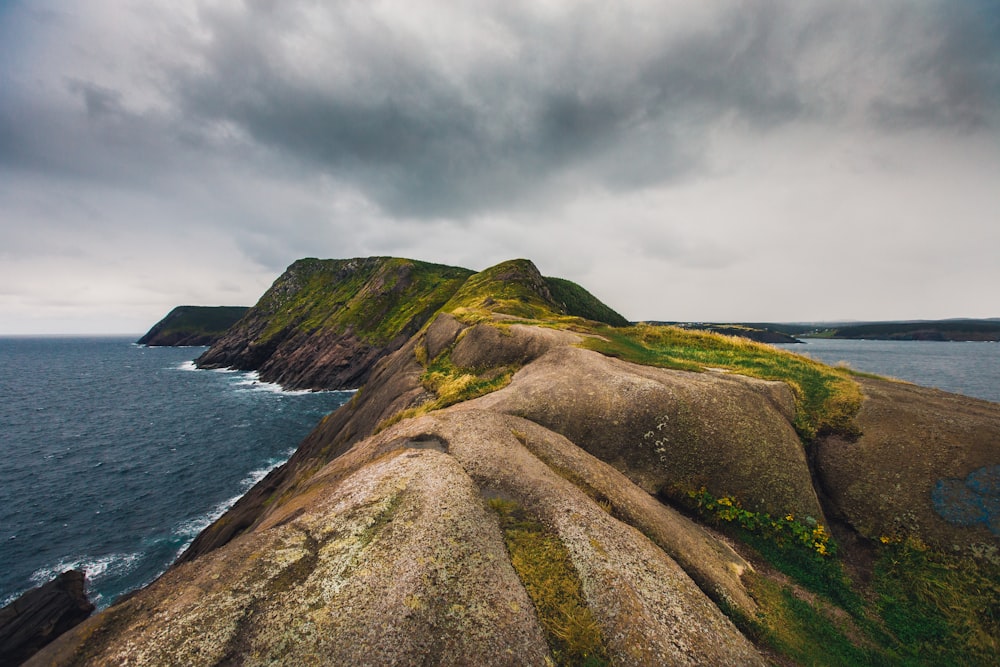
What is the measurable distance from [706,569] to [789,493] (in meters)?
6.42

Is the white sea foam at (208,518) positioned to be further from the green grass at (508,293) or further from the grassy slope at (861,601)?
the grassy slope at (861,601)

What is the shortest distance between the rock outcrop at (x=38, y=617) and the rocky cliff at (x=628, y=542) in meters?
19.8

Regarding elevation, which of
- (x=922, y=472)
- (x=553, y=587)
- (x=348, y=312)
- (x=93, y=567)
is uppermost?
(x=348, y=312)

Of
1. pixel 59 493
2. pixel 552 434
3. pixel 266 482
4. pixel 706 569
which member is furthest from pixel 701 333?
pixel 59 493

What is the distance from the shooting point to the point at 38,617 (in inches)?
876

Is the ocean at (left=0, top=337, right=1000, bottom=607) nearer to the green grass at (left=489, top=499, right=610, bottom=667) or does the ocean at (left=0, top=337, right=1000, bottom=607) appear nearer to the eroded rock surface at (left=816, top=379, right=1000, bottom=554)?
the green grass at (left=489, top=499, right=610, bottom=667)

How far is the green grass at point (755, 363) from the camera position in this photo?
1697cm

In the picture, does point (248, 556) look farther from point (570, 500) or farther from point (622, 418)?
point (622, 418)

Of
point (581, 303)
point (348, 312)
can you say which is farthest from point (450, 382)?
point (581, 303)

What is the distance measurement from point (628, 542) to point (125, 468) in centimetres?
6620

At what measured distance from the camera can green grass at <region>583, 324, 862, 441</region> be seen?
1697cm

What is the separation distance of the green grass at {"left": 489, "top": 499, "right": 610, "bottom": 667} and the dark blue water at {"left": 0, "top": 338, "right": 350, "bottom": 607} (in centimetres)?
3454

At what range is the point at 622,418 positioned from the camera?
16812 millimetres

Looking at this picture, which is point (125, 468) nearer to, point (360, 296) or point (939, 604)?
point (939, 604)
